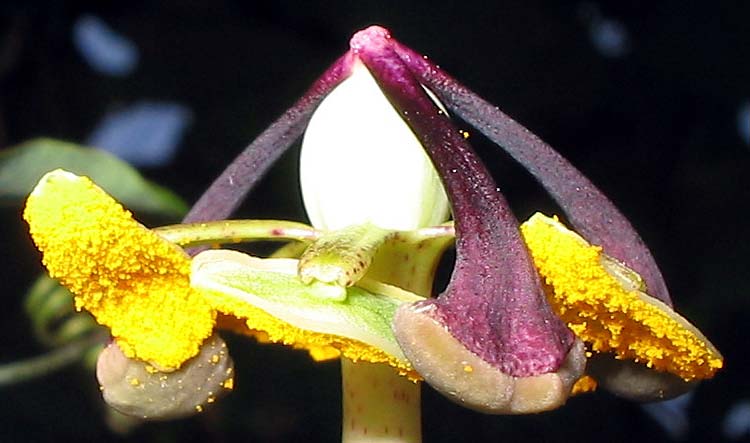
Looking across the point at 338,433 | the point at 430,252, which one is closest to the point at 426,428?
the point at 338,433

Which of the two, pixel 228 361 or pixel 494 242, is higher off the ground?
pixel 494 242

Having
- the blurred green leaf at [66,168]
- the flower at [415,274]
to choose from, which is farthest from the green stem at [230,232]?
the blurred green leaf at [66,168]

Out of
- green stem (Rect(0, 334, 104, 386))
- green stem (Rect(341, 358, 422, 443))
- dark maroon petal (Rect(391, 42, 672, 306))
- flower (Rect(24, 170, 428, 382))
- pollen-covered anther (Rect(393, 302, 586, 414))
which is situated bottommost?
green stem (Rect(0, 334, 104, 386))

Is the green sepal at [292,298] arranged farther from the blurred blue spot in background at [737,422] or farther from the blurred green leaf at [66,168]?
the blurred blue spot in background at [737,422]

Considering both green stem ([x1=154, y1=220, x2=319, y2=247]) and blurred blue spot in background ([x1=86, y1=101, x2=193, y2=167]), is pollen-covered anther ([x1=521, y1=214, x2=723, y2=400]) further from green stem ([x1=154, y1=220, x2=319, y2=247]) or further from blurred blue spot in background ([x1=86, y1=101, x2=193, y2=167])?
blurred blue spot in background ([x1=86, y1=101, x2=193, y2=167])

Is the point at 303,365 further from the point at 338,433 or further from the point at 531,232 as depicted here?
the point at 531,232

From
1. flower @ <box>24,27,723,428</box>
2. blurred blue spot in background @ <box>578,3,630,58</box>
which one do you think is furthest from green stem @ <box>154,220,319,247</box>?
blurred blue spot in background @ <box>578,3,630,58</box>

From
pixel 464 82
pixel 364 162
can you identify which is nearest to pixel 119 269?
pixel 364 162
